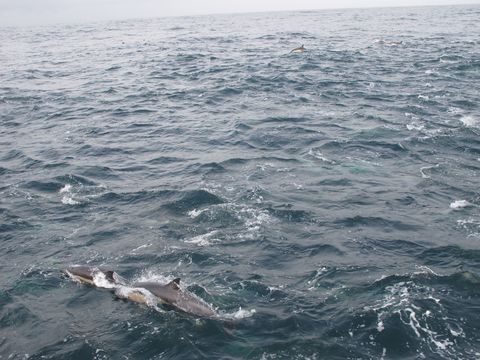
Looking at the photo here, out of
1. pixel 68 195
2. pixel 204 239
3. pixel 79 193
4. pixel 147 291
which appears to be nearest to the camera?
pixel 147 291

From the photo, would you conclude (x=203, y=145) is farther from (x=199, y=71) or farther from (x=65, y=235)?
(x=199, y=71)

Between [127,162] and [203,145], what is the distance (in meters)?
4.53

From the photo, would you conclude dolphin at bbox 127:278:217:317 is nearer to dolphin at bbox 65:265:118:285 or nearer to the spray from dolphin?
the spray from dolphin

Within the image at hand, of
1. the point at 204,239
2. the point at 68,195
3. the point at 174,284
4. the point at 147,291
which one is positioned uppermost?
the point at 174,284

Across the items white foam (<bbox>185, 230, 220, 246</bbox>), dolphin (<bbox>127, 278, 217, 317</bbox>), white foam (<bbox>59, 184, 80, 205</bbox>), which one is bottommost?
white foam (<bbox>59, 184, 80, 205</bbox>)

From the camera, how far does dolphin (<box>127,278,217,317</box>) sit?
11516 mm

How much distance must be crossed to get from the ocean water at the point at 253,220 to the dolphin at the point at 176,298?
27cm

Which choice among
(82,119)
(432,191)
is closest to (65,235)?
(432,191)

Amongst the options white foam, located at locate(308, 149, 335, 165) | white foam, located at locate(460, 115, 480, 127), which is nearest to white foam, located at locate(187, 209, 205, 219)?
white foam, located at locate(308, 149, 335, 165)

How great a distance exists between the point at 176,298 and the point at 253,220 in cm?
→ 534

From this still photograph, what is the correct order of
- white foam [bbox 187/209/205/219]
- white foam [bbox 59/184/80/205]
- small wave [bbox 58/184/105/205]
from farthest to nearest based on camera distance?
small wave [bbox 58/184/105/205] < white foam [bbox 59/184/80/205] < white foam [bbox 187/209/205/219]

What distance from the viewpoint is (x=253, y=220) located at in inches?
641

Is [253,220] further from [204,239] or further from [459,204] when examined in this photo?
[459,204]

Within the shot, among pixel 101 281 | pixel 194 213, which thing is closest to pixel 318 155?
pixel 194 213
